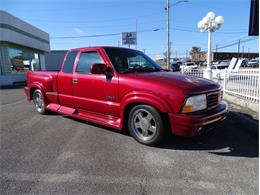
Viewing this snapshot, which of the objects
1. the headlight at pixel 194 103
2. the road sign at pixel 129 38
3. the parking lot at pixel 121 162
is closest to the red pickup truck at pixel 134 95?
the headlight at pixel 194 103

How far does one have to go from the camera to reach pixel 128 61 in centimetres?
483

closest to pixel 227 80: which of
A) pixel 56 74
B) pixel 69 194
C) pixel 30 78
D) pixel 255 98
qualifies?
pixel 255 98

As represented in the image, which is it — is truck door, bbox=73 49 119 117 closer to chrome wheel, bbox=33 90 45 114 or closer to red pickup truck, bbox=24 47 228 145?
red pickup truck, bbox=24 47 228 145

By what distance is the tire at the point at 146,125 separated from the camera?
149 inches

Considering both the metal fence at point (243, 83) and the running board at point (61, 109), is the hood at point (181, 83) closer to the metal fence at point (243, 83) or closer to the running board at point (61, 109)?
the running board at point (61, 109)

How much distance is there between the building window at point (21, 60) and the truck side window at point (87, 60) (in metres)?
18.0

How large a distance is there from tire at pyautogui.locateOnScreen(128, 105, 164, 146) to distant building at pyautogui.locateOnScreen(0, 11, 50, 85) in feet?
60.6

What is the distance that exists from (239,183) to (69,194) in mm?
2145

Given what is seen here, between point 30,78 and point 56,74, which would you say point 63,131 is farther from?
point 30,78

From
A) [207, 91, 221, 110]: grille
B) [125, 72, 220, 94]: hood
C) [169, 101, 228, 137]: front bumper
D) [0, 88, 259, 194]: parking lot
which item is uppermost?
[125, 72, 220, 94]: hood

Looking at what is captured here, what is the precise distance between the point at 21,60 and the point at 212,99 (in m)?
22.7

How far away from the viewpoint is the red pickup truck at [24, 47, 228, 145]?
140 inches

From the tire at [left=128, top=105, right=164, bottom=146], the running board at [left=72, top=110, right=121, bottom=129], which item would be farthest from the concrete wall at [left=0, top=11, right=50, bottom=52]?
the tire at [left=128, top=105, right=164, bottom=146]

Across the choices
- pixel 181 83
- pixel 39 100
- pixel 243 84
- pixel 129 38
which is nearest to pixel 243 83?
pixel 243 84
